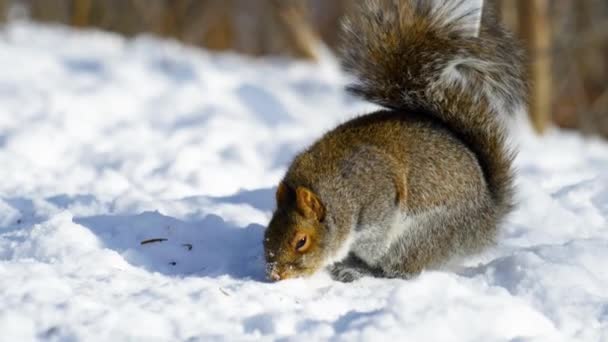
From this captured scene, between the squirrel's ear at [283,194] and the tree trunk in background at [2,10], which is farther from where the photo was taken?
the tree trunk in background at [2,10]

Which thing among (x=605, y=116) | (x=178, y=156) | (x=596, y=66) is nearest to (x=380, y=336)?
(x=178, y=156)

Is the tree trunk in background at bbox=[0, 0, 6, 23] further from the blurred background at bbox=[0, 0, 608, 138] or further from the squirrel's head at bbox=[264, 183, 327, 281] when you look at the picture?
the squirrel's head at bbox=[264, 183, 327, 281]

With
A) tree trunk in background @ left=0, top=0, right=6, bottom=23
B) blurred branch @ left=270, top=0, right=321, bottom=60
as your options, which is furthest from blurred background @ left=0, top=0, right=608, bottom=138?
tree trunk in background @ left=0, top=0, right=6, bottom=23

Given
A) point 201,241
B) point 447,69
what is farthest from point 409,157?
point 201,241

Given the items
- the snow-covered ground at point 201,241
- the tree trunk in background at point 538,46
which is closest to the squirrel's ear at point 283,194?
the snow-covered ground at point 201,241

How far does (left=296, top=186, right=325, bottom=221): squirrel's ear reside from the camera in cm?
317

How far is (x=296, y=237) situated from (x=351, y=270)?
0.35 m

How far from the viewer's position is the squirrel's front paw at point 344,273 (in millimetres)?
3369

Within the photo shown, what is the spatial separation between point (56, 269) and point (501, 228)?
1833 millimetres

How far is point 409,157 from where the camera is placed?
349 cm

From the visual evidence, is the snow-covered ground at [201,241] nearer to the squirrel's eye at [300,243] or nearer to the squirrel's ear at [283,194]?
the squirrel's eye at [300,243]

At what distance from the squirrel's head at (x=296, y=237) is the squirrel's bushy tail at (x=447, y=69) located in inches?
28.3

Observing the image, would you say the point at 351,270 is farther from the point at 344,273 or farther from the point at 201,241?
the point at 201,241

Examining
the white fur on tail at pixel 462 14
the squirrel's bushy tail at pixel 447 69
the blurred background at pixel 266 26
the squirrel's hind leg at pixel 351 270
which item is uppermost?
the white fur on tail at pixel 462 14
